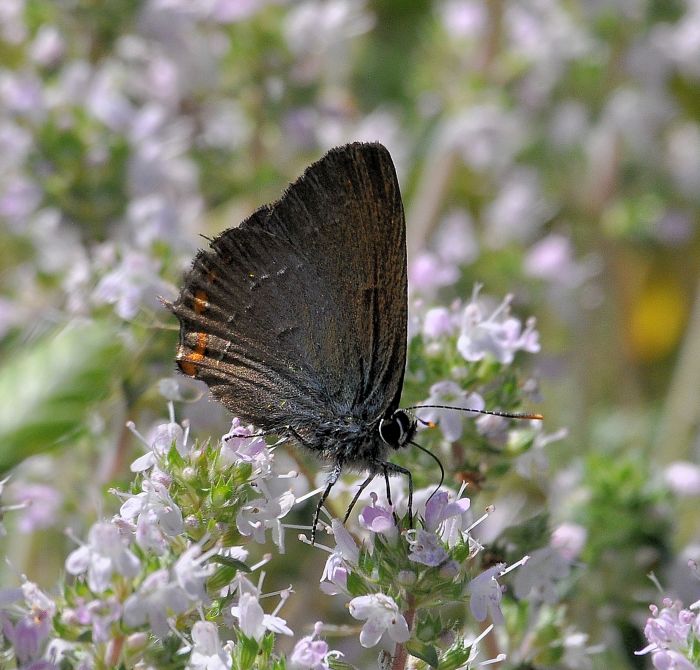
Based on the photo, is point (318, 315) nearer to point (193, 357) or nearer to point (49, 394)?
point (193, 357)

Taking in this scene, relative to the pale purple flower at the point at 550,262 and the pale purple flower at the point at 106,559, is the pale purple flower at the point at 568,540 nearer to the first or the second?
the pale purple flower at the point at 106,559

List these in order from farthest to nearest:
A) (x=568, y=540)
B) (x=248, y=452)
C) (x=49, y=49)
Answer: (x=49, y=49)
(x=568, y=540)
(x=248, y=452)

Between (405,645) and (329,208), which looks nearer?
(405,645)

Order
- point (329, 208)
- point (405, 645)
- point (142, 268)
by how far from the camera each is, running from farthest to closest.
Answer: point (142, 268), point (329, 208), point (405, 645)

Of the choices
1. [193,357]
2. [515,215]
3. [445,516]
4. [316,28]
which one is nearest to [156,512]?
[445,516]

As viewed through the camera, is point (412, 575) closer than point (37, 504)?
Yes

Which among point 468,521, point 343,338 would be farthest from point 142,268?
point 468,521

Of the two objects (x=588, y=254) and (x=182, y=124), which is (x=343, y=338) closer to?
(x=182, y=124)
